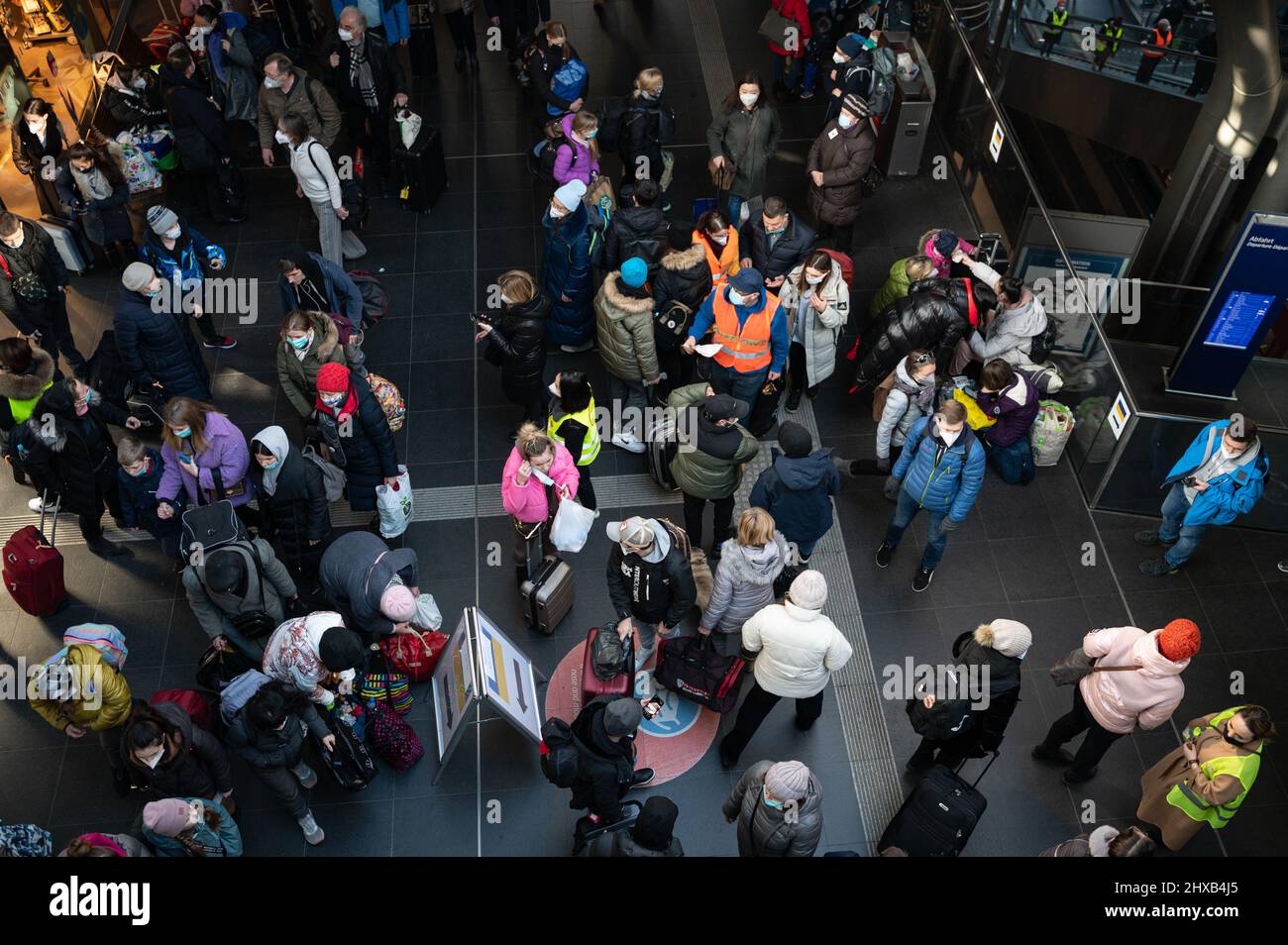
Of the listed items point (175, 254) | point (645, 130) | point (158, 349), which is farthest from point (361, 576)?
point (645, 130)

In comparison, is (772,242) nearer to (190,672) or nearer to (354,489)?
(354,489)

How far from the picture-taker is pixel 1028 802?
6.86 metres

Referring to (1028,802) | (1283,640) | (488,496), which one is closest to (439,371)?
(488,496)

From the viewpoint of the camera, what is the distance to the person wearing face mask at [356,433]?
7.13m

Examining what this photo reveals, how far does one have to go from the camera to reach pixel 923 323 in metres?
8.30

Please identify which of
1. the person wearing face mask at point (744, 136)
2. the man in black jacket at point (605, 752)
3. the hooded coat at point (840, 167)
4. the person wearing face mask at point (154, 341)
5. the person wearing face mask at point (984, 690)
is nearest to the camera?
the man in black jacket at point (605, 752)

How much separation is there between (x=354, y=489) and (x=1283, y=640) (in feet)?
22.1

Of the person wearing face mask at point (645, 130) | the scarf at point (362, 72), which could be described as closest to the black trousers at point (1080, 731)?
the person wearing face mask at point (645, 130)

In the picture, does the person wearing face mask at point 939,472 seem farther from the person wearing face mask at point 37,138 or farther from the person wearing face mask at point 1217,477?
the person wearing face mask at point 37,138

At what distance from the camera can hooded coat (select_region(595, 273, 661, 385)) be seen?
7996 mm

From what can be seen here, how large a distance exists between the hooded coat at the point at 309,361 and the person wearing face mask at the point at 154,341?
108 cm

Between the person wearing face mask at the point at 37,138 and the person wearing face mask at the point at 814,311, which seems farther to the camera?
the person wearing face mask at the point at 37,138

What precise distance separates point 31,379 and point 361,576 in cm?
287

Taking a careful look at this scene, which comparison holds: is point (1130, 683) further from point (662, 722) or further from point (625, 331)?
point (625, 331)
